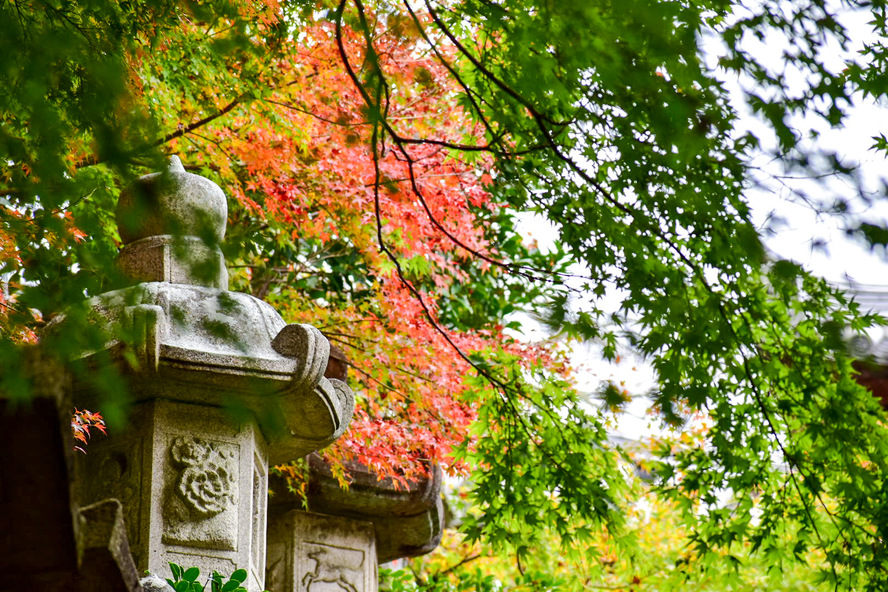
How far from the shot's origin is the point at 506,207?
549 cm

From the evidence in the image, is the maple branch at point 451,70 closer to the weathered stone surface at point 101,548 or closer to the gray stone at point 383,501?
the weathered stone surface at point 101,548

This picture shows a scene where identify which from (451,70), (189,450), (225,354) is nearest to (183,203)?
(225,354)

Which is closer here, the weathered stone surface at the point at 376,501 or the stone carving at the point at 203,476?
the stone carving at the point at 203,476

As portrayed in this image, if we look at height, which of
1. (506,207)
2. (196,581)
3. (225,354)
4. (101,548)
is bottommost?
(101,548)

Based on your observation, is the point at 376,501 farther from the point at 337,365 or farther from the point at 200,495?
the point at 200,495

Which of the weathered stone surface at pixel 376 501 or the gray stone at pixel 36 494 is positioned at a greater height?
the weathered stone surface at pixel 376 501

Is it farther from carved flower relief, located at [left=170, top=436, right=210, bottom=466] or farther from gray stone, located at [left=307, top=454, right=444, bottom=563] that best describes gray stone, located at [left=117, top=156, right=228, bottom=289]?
gray stone, located at [left=307, top=454, right=444, bottom=563]

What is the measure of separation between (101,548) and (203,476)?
2.21m

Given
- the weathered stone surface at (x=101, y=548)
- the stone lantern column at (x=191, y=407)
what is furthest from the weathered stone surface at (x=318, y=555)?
the weathered stone surface at (x=101, y=548)

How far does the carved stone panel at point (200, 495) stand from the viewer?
3.67 metres

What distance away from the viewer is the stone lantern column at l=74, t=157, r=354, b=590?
359 cm

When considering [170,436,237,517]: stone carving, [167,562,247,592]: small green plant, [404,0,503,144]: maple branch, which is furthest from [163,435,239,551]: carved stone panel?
[404,0,503,144]: maple branch

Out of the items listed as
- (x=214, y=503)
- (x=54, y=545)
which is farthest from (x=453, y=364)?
(x=54, y=545)

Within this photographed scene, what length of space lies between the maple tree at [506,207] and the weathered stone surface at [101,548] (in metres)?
0.16
